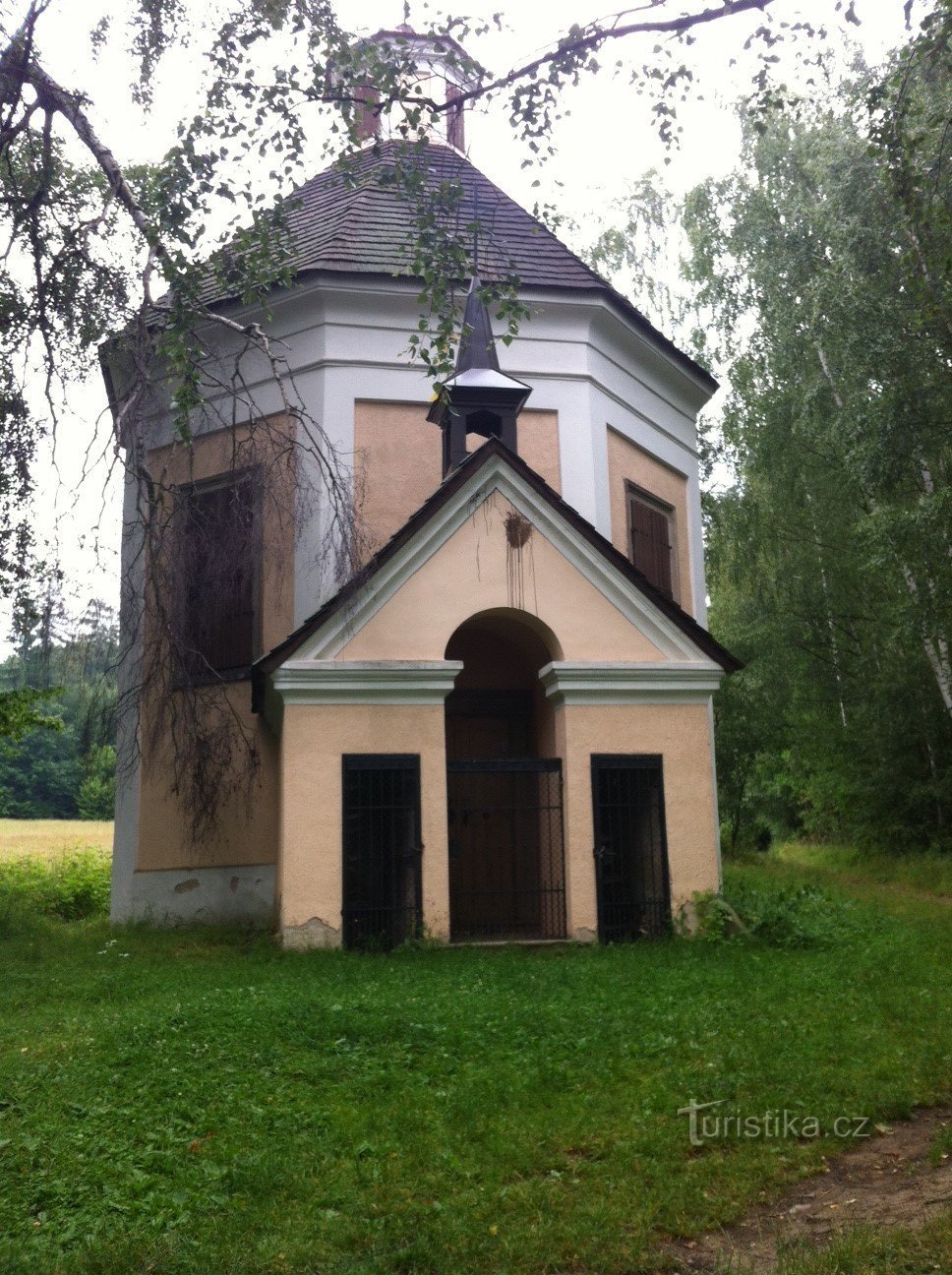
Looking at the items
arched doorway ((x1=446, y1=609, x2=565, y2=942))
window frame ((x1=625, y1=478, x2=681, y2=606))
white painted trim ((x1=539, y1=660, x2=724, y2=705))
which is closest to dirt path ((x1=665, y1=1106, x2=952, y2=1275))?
arched doorway ((x1=446, y1=609, x2=565, y2=942))

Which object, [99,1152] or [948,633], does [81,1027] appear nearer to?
[99,1152]

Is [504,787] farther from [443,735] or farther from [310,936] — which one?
[310,936]

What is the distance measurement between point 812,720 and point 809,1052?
1656 centimetres

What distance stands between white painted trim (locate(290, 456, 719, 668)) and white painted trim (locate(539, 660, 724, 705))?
17 centimetres

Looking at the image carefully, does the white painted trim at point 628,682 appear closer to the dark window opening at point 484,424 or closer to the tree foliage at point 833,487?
the dark window opening at point 484,424

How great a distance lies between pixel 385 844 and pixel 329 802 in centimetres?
76

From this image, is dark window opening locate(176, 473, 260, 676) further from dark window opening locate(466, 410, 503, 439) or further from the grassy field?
the grassy field

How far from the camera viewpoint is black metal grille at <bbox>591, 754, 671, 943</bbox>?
35.3ft

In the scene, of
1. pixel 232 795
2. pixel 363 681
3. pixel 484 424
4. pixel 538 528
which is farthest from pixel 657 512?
pixel 232 795

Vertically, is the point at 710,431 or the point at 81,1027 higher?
the point at 710,431

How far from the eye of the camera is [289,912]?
1002 cm

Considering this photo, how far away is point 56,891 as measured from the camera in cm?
1614

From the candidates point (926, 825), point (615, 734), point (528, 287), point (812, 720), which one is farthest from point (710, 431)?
point (615, 734)

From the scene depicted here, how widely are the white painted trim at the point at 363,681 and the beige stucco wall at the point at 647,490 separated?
4.19 metres
